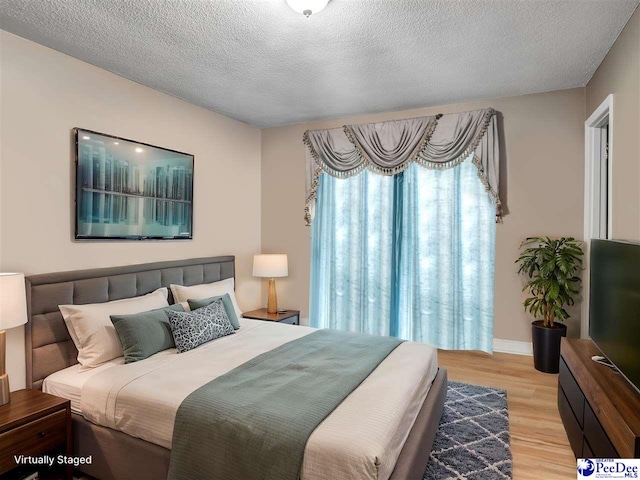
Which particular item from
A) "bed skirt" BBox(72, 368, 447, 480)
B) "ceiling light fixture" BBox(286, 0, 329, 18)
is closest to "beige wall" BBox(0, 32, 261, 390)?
"bed skirt" BBox(72, 368, 447, 480)

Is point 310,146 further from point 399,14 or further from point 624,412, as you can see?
point 624,412

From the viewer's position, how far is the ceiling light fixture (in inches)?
84.5

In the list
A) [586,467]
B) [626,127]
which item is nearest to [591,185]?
[626,127]

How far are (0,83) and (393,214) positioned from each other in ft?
11.7

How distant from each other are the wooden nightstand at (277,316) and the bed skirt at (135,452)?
216 cm

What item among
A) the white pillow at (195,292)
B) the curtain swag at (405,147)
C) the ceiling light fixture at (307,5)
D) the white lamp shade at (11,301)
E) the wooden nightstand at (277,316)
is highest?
the ceiling light fixture at (307,5)

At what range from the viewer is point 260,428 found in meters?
1.77

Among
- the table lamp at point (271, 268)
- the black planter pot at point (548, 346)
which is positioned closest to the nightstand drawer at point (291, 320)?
the table lamp at point (271, 268)

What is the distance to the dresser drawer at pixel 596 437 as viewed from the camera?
5.82ft

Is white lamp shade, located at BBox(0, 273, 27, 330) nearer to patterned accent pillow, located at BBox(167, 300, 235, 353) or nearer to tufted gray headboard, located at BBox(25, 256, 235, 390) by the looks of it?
tufted gray headboard, located at BBox(25, 256, 235, 390)

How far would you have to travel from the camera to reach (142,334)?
8.74 ft

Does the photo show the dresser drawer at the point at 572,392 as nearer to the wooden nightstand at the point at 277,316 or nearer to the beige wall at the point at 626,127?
the beige wall at the point at 626,127

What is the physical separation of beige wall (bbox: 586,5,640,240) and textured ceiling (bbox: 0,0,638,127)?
0.14 meters

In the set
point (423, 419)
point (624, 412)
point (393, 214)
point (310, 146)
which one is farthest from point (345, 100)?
point (624, 412)
